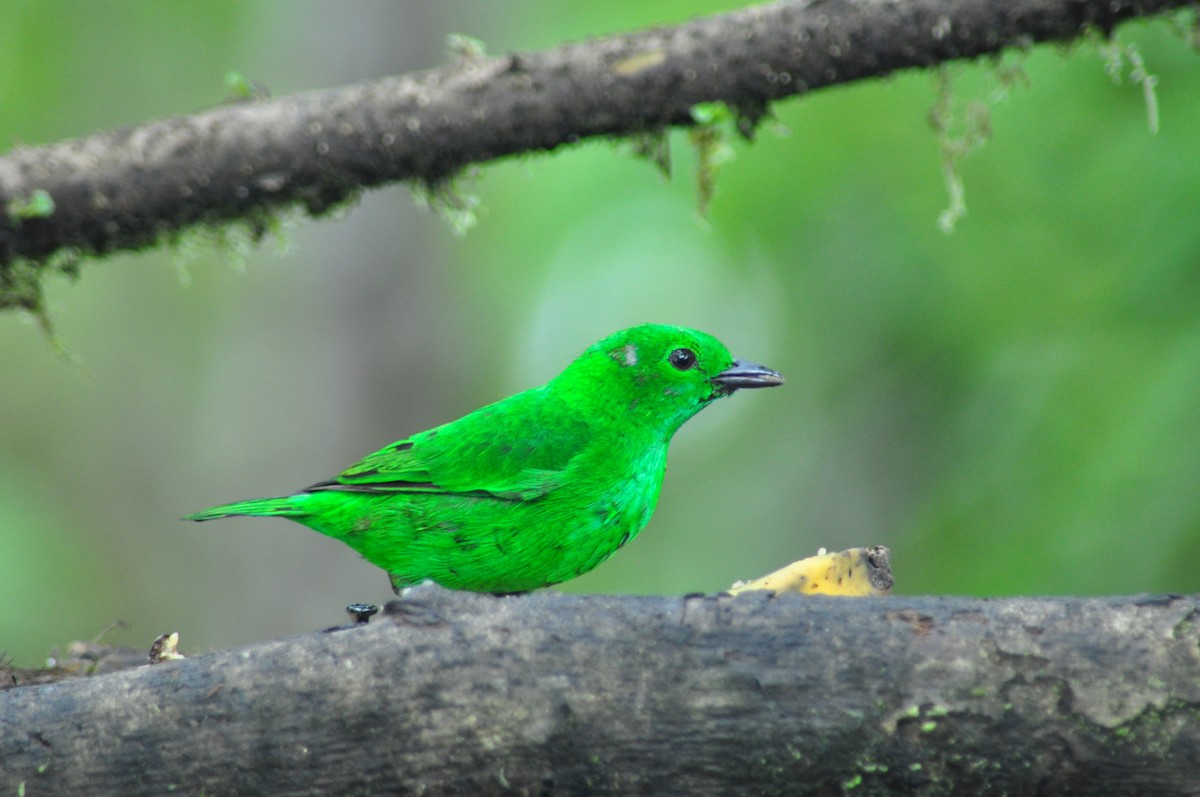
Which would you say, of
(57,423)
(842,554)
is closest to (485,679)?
(842,554)

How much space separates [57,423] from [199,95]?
3.95 m

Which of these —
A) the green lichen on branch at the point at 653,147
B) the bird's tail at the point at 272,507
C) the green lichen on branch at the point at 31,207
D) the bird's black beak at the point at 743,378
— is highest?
the green lichen on branch at the point at 653,147

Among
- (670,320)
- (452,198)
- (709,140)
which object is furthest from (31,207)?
(670,320)

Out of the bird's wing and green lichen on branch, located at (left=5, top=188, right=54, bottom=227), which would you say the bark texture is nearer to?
the bird's wing

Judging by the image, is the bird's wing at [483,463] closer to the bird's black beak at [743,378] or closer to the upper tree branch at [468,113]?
the bird's black beak at [743,378]

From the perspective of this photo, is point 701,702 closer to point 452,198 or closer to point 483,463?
point 483,463

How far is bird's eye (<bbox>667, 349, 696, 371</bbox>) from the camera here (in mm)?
4090

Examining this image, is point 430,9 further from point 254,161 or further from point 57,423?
point 57,423

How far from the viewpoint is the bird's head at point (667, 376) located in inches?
161

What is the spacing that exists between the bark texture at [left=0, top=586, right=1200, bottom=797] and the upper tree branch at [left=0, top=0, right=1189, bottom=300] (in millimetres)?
1359

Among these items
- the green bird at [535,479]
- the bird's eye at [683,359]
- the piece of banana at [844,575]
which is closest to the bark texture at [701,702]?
the piece of banana at [844,575]

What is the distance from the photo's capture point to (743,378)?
4.03 meters

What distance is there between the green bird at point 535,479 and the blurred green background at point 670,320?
88 cm

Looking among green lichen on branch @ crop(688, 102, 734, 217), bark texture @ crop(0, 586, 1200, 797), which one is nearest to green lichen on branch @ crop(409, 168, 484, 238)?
green lichen on branch @ crop(688, 102, 734, 217)
